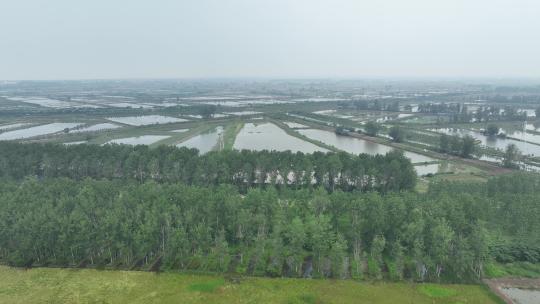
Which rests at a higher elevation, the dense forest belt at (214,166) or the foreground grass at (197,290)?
the dense forest belt at (214,166)

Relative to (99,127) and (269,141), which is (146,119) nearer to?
(99,127)

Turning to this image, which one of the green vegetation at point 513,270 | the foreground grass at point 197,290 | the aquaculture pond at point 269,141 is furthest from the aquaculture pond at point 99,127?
the green vegetation at point 513,270

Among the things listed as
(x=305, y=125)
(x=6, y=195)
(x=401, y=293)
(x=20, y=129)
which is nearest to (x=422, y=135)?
(x=305, y=125)

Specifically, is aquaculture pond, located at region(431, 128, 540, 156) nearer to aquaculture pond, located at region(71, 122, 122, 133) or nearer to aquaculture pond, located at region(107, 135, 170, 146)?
aquaculture pond, located at region(107, 135, 170, 146)

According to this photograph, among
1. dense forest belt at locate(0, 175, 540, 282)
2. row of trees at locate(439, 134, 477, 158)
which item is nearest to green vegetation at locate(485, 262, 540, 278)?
dense forest belt at locate(0, 175, 540, 282)

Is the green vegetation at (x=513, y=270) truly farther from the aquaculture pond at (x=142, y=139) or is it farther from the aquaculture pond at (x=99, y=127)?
the aquaculture pond at (x=99, y=127)

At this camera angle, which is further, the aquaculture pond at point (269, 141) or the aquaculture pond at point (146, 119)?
the aquaculture pond at point (146, 119)

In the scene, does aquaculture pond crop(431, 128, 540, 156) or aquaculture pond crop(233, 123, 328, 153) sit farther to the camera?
aquaculture pond crop(233, 123, 328, 153)
